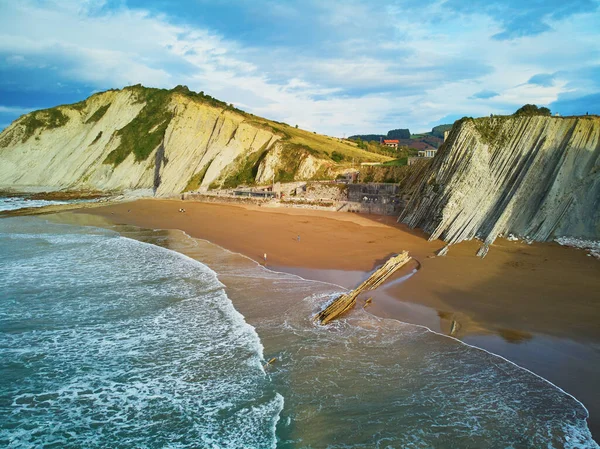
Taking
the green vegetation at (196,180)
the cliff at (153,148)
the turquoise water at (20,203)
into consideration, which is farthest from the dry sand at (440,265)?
the cliff at (153,148)

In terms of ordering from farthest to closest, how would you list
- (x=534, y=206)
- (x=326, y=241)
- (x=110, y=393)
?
1. (x=326, y=241)
2. (x=534, y=206)
3. (x=110, y=393)

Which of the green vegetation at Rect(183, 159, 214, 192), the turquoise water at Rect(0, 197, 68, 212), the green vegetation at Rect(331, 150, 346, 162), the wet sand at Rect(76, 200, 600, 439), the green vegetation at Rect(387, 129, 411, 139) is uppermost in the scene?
the green vegetation at Rect(387, 129, 411, 139)

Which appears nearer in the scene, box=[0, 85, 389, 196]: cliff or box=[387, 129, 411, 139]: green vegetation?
box=[0, 85, 389, 196]: cliff

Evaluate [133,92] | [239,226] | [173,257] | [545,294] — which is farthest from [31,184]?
[545,294]

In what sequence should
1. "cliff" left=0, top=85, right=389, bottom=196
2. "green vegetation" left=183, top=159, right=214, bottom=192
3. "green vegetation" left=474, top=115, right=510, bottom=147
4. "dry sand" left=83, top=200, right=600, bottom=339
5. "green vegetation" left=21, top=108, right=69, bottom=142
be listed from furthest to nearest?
1. "green vegetation" left=21, top=108, right=69, bottom=142
2. "cliff" left=0, top=85, right=389, bottom=196
3. "green vegetation" left=183, top=159, right=214, bottom=192
4. "green vegetation" left=474, top=115, right=510, bottom=147
5. "dry sand" left=83, top=200, right=600, bottom=339

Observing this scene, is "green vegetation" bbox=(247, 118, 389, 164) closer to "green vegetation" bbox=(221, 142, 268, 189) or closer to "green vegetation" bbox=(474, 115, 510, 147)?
"green vegetation" bbox=(221, 142, 268, 189)

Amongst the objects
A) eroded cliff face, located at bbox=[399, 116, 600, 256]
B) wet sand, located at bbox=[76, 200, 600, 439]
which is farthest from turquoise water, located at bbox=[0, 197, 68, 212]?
eroded cliff face, located at bbox=[399, 116, 600, 256]

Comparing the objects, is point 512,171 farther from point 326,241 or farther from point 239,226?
point 239,226

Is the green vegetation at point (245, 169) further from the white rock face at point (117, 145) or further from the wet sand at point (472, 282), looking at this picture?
the wet sand at point (472, 282)
